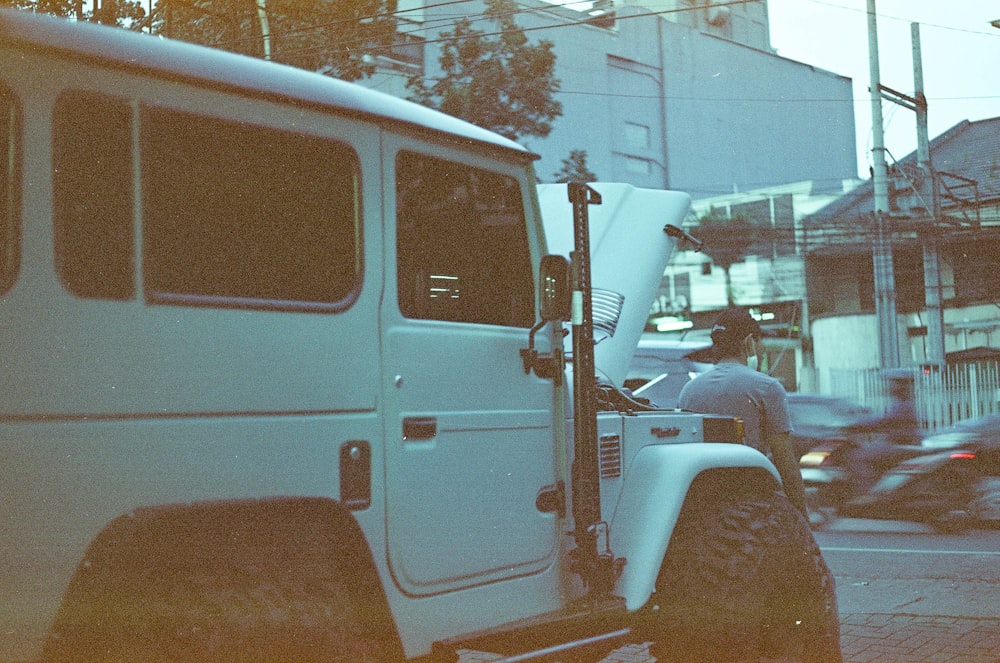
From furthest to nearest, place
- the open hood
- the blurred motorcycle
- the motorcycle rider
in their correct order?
the motorcycle rider < the blurred motorcycle < the open hood

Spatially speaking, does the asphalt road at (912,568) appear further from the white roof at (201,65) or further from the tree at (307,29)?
the tree at (307,29)

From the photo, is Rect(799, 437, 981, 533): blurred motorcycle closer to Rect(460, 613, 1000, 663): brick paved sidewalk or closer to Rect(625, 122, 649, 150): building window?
Rect(460, 613, 1000, 663): brick paved sidewalk

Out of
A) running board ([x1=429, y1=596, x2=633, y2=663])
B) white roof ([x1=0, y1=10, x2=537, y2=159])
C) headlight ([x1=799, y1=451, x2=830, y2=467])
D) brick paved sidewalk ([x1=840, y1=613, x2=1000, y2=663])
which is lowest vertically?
brick paved sidewalk ([x1=840, y1=613, x2=1000, y2=663])

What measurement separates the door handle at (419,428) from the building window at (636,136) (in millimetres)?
35198

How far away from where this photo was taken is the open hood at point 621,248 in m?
5.05

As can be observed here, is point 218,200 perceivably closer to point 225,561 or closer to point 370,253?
point 370,253

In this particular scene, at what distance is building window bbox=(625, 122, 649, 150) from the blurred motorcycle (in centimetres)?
2566

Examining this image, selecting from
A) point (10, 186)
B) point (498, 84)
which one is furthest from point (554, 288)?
point (498, 84)

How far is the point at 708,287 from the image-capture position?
42156mm

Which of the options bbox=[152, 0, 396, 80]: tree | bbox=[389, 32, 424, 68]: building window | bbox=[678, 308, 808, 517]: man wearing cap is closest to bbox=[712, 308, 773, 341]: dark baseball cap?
bbox=[678, 308, 808, 517]: man wearing cap

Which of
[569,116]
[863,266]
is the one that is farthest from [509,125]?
[863,266]

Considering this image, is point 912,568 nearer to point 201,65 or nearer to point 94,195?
point 201,65

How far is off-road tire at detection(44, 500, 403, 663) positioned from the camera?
2.81 m

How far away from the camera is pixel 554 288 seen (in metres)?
4.02
